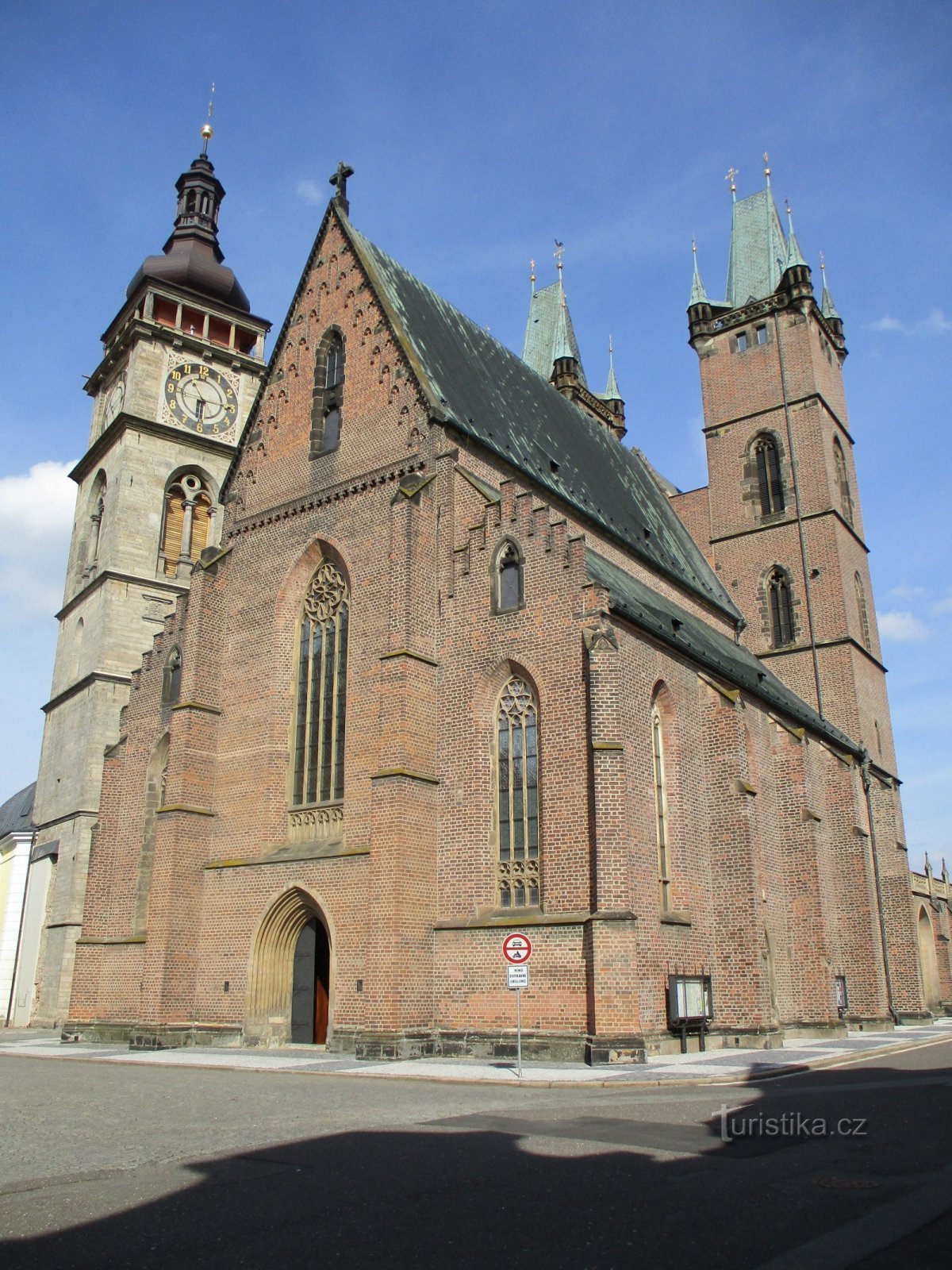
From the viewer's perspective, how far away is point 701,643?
1094 inches

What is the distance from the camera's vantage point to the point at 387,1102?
12.6 meters

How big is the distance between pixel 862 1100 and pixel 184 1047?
14672mm

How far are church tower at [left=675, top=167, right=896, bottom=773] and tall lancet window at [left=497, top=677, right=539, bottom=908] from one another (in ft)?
60.0

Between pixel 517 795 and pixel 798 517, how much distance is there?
22.9 metres

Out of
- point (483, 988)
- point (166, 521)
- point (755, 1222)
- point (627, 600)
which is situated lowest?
point (755, 1222)

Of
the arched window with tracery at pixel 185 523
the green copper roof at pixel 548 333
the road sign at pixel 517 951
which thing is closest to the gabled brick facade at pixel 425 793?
the road sign at pixel 517 951

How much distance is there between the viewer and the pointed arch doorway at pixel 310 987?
22.0 m

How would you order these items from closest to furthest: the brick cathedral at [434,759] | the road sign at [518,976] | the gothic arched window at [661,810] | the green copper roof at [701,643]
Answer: the road sign at [518,976] → the brick cathedral at [434,759] → the gothic arched window at [661,810] → the green copper roof at [701,643]

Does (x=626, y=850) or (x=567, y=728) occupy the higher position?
(x=567, y=728)

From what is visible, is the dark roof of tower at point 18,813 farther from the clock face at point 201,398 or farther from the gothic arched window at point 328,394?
the gothic arched window at point 328,394

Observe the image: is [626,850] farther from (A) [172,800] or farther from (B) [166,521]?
(B) [166,521]

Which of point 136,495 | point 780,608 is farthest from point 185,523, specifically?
point 780,608

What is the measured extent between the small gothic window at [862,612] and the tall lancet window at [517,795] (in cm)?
2166

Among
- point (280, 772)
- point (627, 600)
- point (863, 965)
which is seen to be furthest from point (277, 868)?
point (863, 965)
